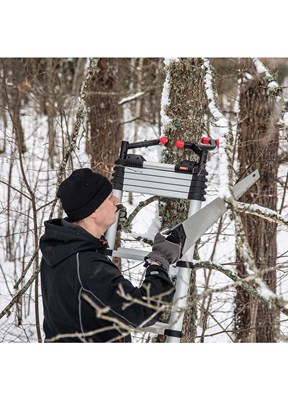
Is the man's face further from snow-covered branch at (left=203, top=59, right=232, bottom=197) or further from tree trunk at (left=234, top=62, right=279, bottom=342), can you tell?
tree trunk at (left=234, top=62, right=279, bottom=342)

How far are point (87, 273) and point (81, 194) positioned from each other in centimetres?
35

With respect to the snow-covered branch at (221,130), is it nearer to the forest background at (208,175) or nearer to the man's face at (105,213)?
the forest background at (208,175)

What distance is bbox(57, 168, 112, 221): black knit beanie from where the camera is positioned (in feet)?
8.04

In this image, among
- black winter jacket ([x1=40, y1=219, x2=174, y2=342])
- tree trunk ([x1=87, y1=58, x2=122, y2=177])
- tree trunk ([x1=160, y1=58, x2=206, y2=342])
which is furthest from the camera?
tree trunk ([x1=87, y1=58, x2=122, y2=177])

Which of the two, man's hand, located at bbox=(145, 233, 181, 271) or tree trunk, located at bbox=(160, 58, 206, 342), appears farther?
tree trunk, located at bbox=(160, 58, 206, 342)

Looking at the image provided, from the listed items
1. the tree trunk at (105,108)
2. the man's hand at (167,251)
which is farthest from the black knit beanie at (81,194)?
the tree trunk at (105,108)

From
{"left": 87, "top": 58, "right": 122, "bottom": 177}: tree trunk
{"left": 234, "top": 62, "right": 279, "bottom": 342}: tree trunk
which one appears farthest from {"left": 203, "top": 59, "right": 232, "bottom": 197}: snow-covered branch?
{"left": 87, "top": 58, "right": 122, "bottom": 177}: tree trunk

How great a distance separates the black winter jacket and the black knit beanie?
0.08 metres

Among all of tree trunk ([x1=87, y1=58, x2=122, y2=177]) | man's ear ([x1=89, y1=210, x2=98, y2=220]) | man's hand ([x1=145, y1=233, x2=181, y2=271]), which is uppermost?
tree trunk ([x1=87, y1=58, x2=122, y2=177])

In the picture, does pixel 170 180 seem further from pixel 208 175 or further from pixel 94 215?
pixel 208 175

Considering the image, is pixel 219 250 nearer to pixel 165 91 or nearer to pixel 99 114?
pixel 99 114

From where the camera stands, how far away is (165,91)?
346 centimetres

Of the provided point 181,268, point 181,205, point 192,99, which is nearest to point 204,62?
point 192,99
